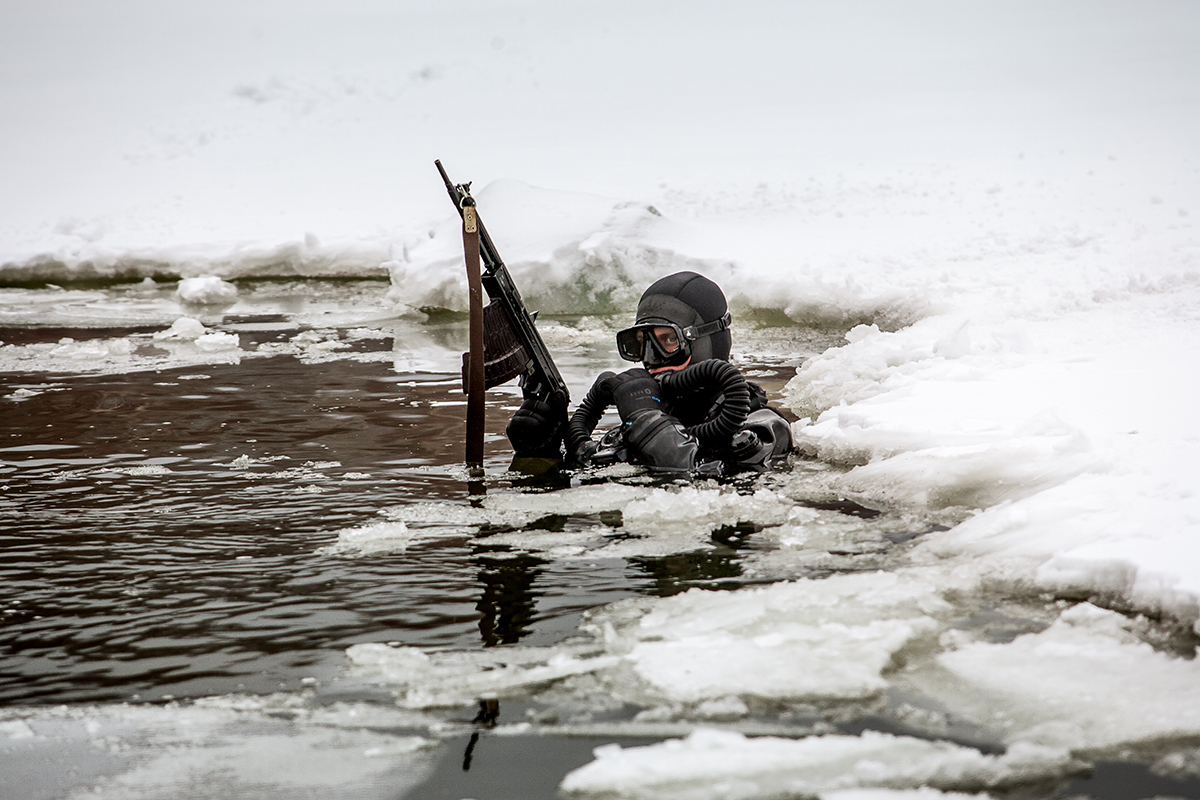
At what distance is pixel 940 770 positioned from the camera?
254 centimetres

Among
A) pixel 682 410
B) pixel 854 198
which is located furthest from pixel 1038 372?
pixel 854 198

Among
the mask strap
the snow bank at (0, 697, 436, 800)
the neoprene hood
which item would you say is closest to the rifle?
the neoprene hood

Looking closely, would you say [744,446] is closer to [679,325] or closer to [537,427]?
[679,325]

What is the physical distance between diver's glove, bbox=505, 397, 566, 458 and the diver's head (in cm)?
54

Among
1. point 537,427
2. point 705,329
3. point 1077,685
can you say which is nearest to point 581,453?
point 537,427

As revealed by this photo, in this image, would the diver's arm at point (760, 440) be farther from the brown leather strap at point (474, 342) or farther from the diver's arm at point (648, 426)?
the brown leather strap at point (474, 342)

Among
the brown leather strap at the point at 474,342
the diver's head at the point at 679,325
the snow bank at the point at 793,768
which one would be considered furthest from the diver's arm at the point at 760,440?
the snow bank at the point at 793,768

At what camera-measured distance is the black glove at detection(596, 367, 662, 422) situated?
6.05m

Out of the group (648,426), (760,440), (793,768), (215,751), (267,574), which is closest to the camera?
(793,768)

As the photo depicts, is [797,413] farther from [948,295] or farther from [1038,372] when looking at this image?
[948,295]

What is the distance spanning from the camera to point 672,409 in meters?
6.29

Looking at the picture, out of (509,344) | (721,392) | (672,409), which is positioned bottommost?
(672,409)

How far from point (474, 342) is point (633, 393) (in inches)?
36.3

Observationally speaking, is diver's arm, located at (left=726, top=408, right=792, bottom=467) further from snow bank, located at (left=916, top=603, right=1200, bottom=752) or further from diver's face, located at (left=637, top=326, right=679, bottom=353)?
snow bank, located at (left=916, top=603, right=1200, bottom=752)
